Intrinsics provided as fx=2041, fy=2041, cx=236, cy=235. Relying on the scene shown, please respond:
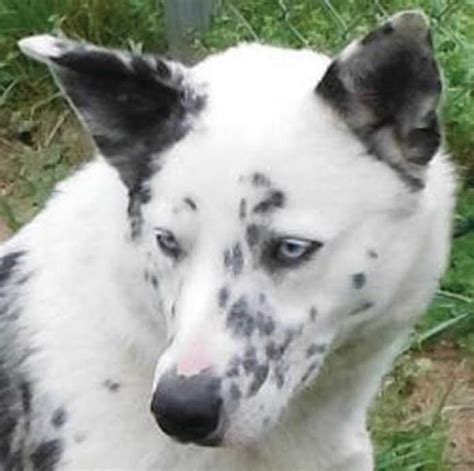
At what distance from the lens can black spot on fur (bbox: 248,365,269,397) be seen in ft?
10.9

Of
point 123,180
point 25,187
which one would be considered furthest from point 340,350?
point 25,187

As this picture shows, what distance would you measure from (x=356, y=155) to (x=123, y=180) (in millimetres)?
411

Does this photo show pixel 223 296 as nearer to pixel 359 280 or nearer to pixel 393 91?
pixel 359 280

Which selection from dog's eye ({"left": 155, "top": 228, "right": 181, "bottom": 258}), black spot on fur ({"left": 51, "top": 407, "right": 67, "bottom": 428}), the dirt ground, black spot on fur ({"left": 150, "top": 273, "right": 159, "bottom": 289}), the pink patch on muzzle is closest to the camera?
the pink patch on muzzle

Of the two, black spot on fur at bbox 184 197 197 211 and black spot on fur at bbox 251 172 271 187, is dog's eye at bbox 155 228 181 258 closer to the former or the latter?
black spot on fur at bbox 184 197 197 211

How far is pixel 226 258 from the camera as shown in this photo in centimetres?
332

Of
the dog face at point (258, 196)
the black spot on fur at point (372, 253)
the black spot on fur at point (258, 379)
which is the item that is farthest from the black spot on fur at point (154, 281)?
the black spot on fur at point (372, 253)

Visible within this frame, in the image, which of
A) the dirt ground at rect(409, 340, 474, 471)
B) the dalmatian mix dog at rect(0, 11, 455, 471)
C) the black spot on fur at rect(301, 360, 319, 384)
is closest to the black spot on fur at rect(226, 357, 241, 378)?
the dalmatian mix dog at rect(0, 11, 455, 471)

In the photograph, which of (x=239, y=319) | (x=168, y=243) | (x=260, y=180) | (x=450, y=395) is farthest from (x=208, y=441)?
(x=450, y=395)

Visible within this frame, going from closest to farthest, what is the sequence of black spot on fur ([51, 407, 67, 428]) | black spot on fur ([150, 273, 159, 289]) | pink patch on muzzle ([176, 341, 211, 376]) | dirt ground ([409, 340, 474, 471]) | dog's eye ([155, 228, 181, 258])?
pink patch on muzzle ([176, 341, 211, 376]) → dog's eye ([155, 228, 181, 258]) → black spot on fur ([150, 273, 159, 289]) → black spot on fur ([51, 407, 67, 428]) → dirt ground ([409, 340, 474, 471])

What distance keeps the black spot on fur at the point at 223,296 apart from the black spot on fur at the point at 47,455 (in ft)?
1.77

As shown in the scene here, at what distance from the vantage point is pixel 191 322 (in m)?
3.30

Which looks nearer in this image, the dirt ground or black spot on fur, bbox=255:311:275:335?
black spot on fur, bbox=255:311:275:335

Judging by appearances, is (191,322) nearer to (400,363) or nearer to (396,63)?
(396,63)
